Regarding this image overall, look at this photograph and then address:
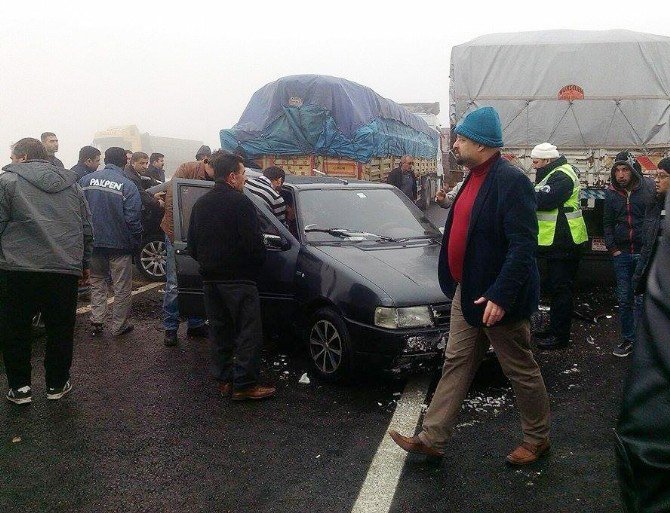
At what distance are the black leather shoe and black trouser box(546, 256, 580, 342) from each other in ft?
0.09

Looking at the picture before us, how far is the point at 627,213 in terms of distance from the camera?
598 cm

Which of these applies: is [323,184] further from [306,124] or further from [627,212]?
[306,124]

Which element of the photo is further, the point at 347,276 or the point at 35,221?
the point at 347,276

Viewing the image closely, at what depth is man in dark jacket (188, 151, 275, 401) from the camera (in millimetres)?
4617

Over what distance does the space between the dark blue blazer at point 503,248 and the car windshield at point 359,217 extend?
229 centimetres

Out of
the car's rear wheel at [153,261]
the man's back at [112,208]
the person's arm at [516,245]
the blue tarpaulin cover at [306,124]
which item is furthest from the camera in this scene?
the blue tarpaulin cover at [306,124]

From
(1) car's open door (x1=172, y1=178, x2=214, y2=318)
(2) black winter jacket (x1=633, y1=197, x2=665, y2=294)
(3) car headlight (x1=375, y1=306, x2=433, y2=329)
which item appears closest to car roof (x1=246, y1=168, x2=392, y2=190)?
(1) car's open door (x1=172, y1=178, x2=214, y2=318)

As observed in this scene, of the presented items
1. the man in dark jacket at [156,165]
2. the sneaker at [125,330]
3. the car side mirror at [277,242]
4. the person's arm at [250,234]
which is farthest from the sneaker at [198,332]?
the man in dark jacket at [156,165]

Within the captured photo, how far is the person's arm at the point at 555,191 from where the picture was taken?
582 centimetres

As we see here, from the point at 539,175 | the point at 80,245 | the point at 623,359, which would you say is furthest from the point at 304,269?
the point at 623,359

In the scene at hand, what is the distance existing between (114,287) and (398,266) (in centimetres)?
324

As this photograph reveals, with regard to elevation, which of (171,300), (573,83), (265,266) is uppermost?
(573,83)

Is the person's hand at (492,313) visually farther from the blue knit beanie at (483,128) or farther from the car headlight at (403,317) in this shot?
the car headlight at (403,317)

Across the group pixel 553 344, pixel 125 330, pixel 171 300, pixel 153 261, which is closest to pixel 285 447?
pixel 171 300
